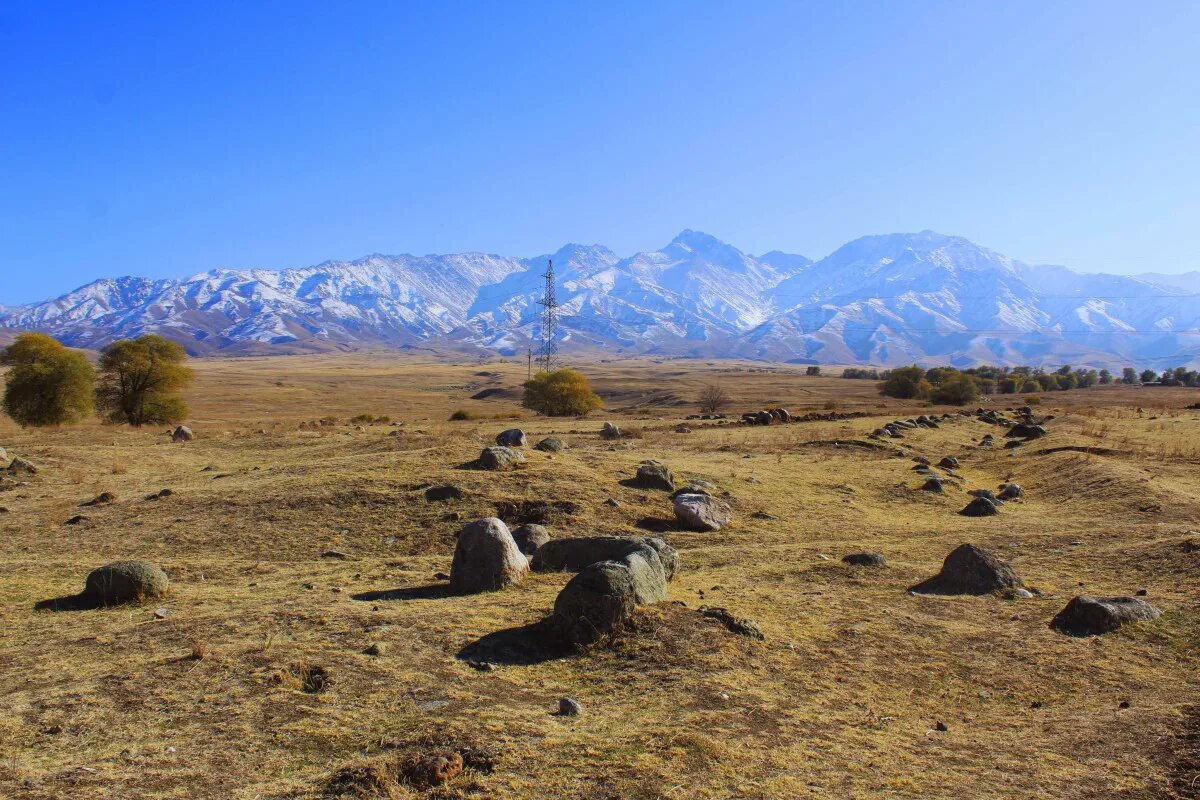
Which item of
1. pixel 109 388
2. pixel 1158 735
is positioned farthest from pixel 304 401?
pixel 1158 735

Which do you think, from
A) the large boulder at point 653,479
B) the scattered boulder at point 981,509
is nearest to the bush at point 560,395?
the large boulder at point 653,479

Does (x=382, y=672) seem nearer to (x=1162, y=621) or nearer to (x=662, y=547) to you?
(x=662, y=547)

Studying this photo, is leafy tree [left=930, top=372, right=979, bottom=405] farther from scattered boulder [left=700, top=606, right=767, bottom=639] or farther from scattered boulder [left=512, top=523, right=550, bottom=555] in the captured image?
scattered boulder [left=700, top=606, right=767, bottom=639]

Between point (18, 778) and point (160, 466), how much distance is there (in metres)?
24.7

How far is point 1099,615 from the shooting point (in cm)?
1230

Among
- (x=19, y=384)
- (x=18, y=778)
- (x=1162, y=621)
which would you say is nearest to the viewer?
(x=18, y=778)

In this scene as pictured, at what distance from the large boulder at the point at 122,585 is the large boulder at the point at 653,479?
13.6m

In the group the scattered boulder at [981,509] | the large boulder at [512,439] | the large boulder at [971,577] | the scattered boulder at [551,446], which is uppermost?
the large boulder at [512,439]

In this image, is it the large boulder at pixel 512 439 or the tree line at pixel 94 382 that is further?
the tree line at pixel 94 382

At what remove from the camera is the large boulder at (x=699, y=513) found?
798 inches

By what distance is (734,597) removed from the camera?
13.8 meters

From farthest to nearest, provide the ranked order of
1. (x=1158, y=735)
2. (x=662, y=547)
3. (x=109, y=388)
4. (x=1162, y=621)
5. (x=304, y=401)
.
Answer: (x=304, y=401), (x=109, y=388), (x=662, y=547), (x=1162, y=621), (x=1158, y=735)

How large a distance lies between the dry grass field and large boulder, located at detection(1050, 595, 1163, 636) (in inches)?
11.9

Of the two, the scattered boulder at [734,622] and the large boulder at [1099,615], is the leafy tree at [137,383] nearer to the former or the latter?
the scattered boulder at [734,622]
